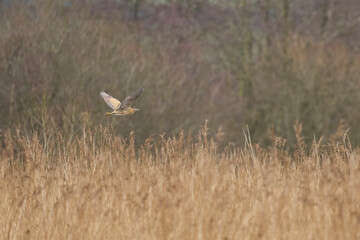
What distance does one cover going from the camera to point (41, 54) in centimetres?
1509

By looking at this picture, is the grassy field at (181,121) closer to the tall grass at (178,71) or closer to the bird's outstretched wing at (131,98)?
the tall grass at (178,71)

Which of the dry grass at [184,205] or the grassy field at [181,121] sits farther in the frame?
the grassy field at [181,121]

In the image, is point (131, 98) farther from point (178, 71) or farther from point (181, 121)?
point (178, 71)

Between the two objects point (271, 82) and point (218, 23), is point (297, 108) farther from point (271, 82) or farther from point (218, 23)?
point (218, 23)

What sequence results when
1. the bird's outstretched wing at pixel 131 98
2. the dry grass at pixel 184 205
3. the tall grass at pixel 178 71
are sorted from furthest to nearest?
the tall grass at pixel 178 71
the bird's outstretched wing at pixel 131 98
the dry grass at pixel 184 205

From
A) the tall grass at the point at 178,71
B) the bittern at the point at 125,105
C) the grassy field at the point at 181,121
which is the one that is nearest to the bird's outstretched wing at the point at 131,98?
the bittern at the point at 125,105

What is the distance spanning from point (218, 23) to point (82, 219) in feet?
61.3

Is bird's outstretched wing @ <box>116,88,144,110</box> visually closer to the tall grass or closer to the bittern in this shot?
the bittern

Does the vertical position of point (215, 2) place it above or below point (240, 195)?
above

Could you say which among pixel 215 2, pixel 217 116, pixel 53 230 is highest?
pixel 215 2

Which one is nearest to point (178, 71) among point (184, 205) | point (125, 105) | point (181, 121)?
point (181, 121)

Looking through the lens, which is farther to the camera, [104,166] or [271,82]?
[271,82]

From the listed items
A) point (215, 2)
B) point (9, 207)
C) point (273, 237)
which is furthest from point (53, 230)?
point (215, 2)

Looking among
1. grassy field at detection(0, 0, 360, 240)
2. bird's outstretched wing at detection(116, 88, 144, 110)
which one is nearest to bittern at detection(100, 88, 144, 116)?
bird's outstretched wing at detection(116, 88, 144, 110)
